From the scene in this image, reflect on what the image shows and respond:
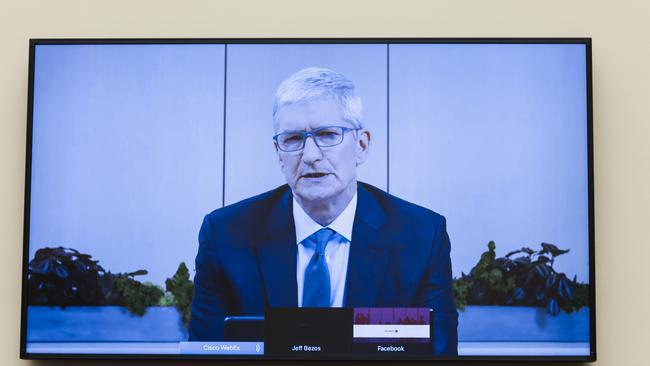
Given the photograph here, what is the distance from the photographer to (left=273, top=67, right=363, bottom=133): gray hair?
2.93m

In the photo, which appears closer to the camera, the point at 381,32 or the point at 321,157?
the point at 321,157

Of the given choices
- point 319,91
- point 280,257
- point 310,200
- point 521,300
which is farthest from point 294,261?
point 521,300

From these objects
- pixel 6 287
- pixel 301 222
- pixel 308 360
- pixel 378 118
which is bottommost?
pixel 308 360

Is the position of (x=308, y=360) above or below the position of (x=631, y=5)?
below

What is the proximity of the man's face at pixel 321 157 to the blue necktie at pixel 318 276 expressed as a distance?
0.40ft

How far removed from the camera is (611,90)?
2.99 m

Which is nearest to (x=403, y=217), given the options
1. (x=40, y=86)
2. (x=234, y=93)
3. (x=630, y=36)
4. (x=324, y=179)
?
(x=324, y=179)

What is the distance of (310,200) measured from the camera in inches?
115

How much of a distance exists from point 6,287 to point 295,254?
97 cm

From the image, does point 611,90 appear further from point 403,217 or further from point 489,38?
point 403,217

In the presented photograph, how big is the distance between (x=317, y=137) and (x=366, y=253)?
0.41 meters

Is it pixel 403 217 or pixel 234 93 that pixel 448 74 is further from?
pixel 234 93

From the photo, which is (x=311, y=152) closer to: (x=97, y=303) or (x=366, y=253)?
(x=366, y=253)

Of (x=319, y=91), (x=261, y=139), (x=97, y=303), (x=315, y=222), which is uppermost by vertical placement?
(x=319, y=91)
